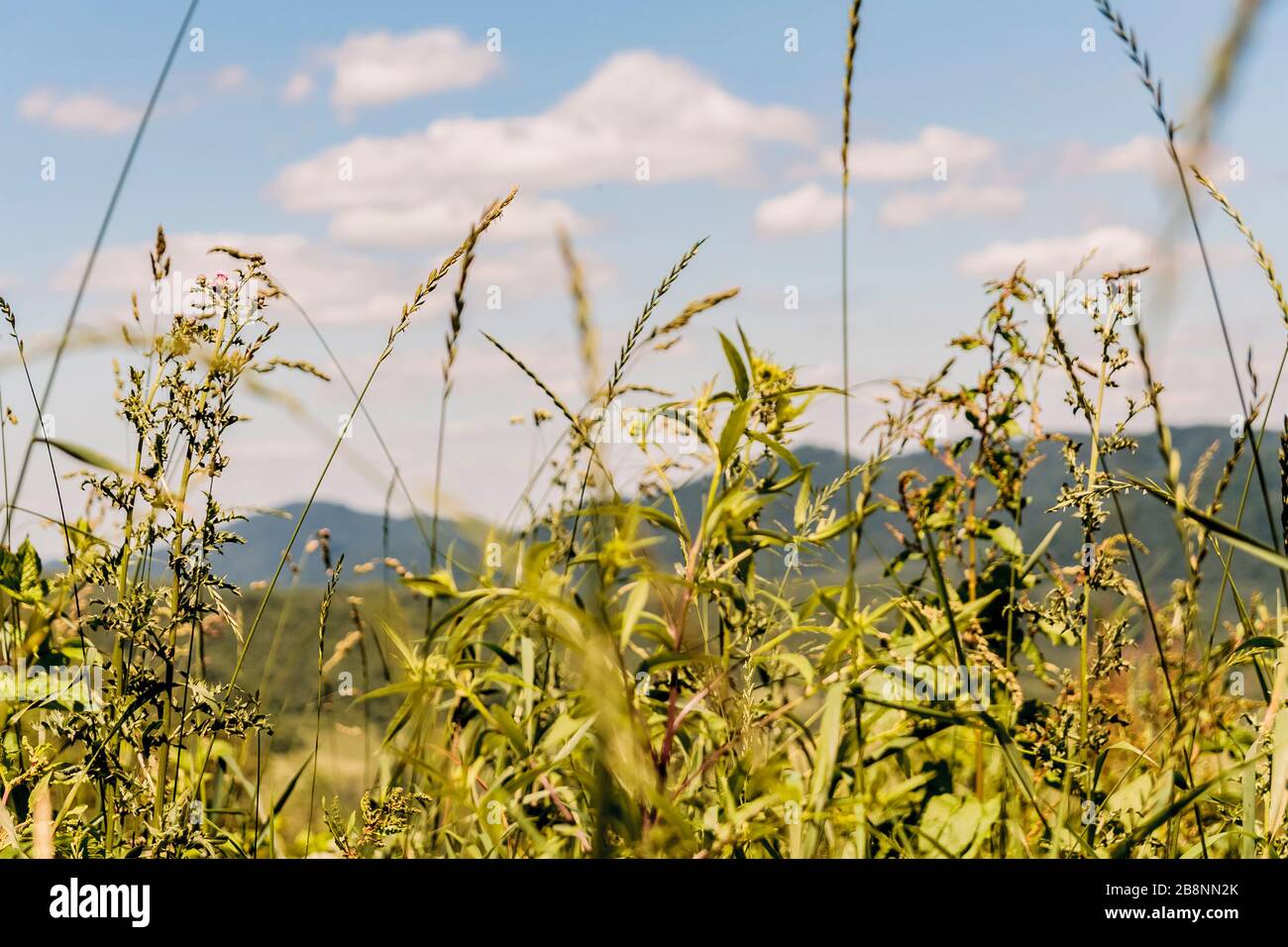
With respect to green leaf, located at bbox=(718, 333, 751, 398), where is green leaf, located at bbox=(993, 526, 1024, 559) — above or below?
below

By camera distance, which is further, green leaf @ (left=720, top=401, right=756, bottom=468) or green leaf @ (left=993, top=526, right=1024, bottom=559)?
green leaf @ (left=993, top=526, right=1024, bottom=559)

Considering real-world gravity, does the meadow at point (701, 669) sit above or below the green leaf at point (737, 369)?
below

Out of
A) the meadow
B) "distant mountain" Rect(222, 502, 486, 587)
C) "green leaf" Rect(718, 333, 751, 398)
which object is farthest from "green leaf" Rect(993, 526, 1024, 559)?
"distant mountain" Rect(222, 502, 486, 587)

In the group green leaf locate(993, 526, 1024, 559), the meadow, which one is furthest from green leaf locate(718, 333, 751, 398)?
green leaf locate(993, 526, 1024, 559)

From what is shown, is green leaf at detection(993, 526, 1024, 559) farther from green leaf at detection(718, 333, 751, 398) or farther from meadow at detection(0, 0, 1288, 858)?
green leaf at detection(718, 333, 751, 398)

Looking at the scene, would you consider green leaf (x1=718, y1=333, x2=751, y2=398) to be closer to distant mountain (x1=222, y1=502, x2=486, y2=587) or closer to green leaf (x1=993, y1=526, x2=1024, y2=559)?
distant mountain (x1=222, y1=502, x2=486, y2=587)

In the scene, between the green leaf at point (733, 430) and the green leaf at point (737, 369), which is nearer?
the green leaf at point (733, 430)

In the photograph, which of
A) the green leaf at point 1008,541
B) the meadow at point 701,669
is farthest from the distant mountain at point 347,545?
the green leaf at point 1008,541

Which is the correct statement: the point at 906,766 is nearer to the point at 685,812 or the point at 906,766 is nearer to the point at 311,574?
the point at 685,812

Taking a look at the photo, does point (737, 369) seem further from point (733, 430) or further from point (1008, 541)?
point (1008, 541)

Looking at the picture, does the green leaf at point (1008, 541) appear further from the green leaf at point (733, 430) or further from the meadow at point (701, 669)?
the green leaf at point (733, 430)
